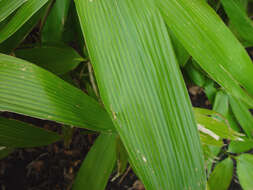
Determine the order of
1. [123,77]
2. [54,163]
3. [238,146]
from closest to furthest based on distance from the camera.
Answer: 1. [123,77]
2. [238,146]
3. [54,163]

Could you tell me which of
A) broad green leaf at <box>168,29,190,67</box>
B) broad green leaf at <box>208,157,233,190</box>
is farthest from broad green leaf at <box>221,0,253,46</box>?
broad green leaf at <box>208,157,233,190</box>

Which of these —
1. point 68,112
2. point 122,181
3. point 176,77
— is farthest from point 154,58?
point 122,181

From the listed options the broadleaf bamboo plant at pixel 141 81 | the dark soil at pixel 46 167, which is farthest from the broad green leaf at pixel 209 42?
the dark soil at pixel 46 167

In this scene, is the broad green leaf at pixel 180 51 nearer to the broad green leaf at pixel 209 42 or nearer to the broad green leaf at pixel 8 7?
the broad green leaf at pixel 209 42

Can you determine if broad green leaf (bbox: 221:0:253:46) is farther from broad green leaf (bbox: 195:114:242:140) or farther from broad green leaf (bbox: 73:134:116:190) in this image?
broad green leaf (bbox: 73:134:116:190)

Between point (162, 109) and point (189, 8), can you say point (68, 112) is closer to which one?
point (162, 109)

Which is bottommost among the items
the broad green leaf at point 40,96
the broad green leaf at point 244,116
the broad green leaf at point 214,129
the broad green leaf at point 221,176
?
the broad green leaf at point 221,176
